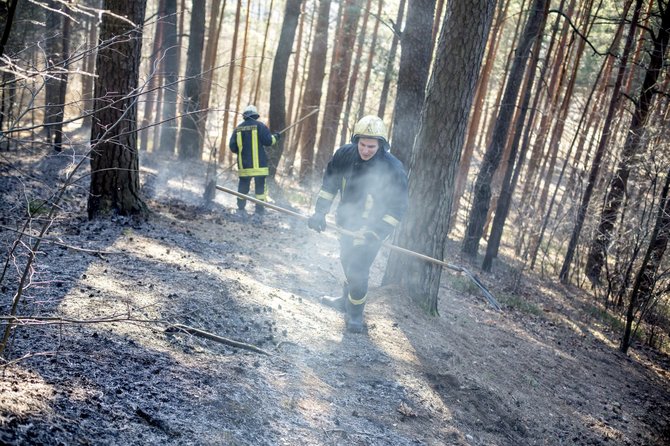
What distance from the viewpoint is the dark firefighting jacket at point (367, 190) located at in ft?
17.5

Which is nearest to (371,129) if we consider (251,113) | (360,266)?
(360,266)

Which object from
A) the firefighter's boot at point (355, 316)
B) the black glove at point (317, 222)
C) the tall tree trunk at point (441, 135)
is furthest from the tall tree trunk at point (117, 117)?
the tall tree trunk at point (441, 135)

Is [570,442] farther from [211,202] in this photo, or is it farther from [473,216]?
[473,216]

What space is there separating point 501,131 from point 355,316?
924 centimetres

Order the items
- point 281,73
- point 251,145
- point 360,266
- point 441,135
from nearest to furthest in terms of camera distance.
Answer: point 360,266 → point 441,135 → point 251,145 → point 281,73

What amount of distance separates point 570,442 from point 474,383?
103cm

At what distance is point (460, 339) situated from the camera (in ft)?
20.5

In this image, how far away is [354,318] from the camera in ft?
18.1

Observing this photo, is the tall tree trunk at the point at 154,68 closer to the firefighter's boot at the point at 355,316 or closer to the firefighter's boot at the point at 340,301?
the firefighter's boot at the point at 355,316

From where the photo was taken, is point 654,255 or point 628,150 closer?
point 654,255

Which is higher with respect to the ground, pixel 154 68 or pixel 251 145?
pixel 154 68

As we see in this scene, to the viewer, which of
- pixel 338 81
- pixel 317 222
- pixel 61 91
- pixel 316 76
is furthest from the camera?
pixel 338 81

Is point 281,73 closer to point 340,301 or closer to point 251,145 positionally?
point 251,145

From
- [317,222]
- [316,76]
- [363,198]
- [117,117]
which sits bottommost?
[317,222]
